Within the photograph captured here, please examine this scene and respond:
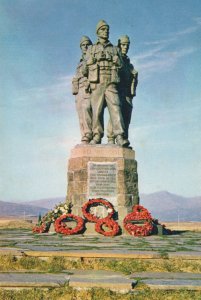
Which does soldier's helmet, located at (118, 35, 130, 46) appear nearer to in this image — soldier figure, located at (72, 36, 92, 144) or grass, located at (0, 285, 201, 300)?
soldier figure, located at (72, 36, 92, 144)

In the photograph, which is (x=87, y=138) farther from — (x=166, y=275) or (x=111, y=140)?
(x=166, y=275)

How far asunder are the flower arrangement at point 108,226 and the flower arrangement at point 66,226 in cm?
44

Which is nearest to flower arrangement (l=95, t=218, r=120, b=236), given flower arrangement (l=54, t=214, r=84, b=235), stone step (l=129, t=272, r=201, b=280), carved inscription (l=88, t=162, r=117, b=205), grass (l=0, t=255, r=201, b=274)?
flower arrangement (l=54, t=214, r=84, b=235)

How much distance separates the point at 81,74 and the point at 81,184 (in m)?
3.89

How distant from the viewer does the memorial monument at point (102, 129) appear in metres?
11.4

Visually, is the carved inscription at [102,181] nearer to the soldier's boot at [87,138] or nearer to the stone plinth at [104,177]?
the stone plinth at [104,177]

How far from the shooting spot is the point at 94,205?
11.1 m

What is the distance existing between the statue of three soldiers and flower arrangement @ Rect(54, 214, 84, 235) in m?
2.57

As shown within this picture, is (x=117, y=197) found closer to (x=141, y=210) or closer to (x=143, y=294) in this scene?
(x=141, y=210)

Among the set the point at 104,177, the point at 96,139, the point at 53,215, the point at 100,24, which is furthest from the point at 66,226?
the point at 100,24

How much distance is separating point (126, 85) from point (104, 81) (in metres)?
1.15

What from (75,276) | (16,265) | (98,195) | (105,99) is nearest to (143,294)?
(75,276)

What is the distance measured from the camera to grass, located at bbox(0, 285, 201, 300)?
3.83 meters

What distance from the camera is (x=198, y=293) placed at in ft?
13.2
